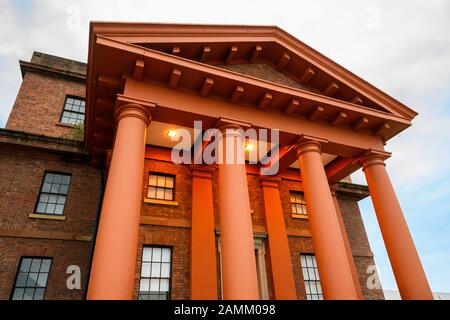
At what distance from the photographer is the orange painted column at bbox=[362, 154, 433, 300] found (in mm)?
8641

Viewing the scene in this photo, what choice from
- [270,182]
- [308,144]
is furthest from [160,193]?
[308,144]

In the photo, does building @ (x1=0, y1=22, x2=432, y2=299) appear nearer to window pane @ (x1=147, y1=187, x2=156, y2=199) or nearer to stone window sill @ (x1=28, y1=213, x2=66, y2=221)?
stone window sill @ (x1=28, y1=213, x2=66, y2=221)

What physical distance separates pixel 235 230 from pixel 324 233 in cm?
265

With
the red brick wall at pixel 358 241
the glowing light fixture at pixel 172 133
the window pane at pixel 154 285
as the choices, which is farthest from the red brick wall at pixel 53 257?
the red brick wall at pixel 358 241

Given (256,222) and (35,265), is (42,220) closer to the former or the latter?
(35,265)

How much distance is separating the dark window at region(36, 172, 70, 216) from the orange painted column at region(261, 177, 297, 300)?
7.78 meters

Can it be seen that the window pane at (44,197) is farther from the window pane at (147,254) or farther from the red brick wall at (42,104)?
the window pane at (147,254)

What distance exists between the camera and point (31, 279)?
9422mm

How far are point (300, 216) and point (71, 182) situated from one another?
9.44 metres

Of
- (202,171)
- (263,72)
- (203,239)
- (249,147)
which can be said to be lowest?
(203,239)

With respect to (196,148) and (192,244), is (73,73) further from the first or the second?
(192,244)
